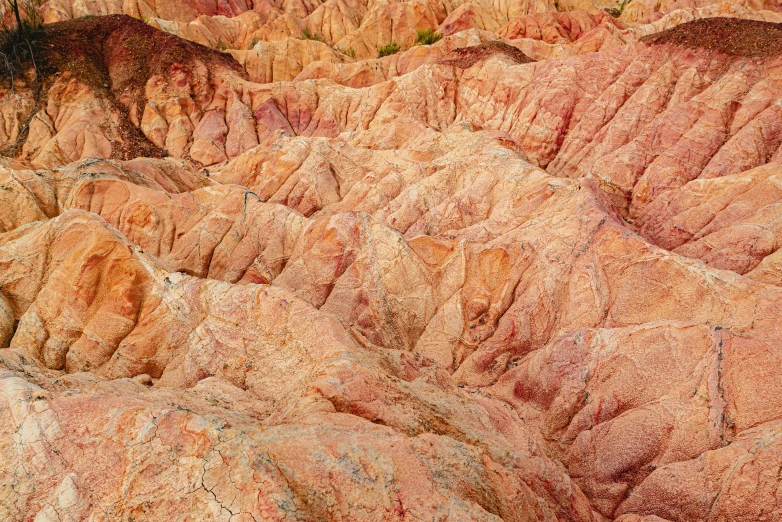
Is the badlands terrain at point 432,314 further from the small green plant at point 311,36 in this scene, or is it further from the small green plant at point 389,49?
the small green plant at point 311,36

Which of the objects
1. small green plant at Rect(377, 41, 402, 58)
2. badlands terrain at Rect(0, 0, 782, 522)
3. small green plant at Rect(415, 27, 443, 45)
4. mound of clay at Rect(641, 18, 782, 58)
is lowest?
badlands terrain at Rect(0, 0, 782, 522)

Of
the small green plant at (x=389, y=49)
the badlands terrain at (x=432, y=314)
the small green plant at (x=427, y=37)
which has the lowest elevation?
the badlands terrain at (x=432, y=314)

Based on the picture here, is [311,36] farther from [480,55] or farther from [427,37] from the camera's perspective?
[480,55]

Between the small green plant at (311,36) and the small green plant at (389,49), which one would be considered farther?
the small green plant at (311,36)

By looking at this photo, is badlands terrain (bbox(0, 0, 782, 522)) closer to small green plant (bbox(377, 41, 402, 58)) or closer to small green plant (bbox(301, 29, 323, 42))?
small green plant (bbox(377, 41, 402, 58))

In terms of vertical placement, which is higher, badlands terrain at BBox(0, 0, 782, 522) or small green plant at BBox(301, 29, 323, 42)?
small green plant at BBox(301, 29, 323, 42)

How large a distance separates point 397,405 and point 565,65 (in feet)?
105

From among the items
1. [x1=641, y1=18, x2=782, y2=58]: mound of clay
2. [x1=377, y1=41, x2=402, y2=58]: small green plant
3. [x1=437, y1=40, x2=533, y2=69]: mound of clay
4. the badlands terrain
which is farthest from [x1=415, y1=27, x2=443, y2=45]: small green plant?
[x1=641, y1=18, x2=782, y2=58]: mound of clay

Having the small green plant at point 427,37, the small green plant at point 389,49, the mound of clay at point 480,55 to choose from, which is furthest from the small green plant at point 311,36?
the mound of clay at point 480,55

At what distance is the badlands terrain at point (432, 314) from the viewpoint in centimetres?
707

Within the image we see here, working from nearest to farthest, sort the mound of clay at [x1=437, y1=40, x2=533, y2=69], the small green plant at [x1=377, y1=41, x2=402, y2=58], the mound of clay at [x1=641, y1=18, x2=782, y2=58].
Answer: the mound of clay at [x1=641, y1=18, x2=782, y2=58], the mound of clay at [x1=437, y1=40, x2=533, y2=69], the small green plant at [x1=377, y1=41, x2=402, y2=58]

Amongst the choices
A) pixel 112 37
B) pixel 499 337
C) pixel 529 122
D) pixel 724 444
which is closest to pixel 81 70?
pixel 112 37

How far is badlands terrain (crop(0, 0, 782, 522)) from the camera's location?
7066mm

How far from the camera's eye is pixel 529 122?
110 ft
